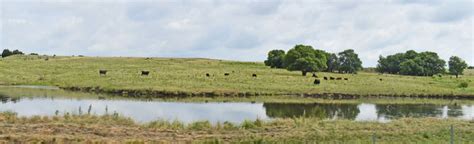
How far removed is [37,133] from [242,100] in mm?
25902

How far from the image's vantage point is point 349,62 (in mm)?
104750

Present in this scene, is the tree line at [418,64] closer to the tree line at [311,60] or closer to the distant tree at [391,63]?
the distant tree at [391,63]

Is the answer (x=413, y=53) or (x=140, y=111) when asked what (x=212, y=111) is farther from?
(x=413, y=53)

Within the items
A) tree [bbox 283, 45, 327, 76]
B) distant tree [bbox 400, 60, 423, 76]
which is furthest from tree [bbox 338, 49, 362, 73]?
tree [bbox 283, 45, 327, 76]

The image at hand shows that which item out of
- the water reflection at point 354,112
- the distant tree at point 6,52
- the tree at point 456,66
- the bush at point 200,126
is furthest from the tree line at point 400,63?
the bush at point 200,126

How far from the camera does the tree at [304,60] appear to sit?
72625mm

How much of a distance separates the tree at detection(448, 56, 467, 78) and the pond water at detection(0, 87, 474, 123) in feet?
235

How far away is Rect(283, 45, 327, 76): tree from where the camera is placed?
238 ft

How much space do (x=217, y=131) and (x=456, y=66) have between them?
96.6 metres

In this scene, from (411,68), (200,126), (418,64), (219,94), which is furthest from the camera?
(418,64)

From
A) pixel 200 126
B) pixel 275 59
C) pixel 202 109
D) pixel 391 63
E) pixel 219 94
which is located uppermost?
pixel 275 59

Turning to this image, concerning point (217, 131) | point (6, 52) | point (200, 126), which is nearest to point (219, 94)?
point (200, 126)

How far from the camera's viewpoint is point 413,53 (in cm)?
11012

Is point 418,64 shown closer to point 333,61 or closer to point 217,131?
point 333,61
